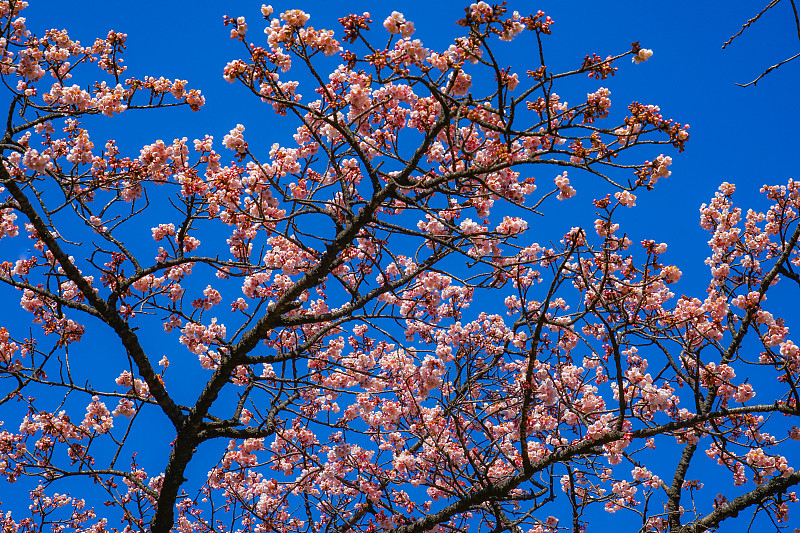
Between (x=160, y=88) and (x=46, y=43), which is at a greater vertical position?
(x=46, y=43)

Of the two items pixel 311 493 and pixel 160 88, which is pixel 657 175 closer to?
pixel 160 88

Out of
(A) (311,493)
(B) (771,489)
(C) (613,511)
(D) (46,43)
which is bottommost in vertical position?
(B) (771,489)

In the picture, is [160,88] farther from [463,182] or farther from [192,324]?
[463,182]

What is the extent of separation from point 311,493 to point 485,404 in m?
3.06

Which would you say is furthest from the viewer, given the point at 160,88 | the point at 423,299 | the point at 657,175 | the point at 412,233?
the point at 423,299

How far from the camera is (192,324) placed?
834 cm

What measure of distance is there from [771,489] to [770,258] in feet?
13.3

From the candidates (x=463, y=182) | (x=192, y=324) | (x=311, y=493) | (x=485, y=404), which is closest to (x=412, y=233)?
(x=463, y=182)

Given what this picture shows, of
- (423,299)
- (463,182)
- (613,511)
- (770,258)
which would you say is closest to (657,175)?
(463,182)

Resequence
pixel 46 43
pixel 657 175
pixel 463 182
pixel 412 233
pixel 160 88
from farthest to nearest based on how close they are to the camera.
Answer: pixel 46 43, pixel 160 88, pixel 463 182, pixel 412 233, pixel 657 175

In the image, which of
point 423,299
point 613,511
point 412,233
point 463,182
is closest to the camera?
point 412,233

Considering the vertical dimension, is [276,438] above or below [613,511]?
above

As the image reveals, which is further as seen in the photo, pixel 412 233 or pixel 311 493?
pixel 311 493

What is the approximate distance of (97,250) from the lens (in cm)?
743
